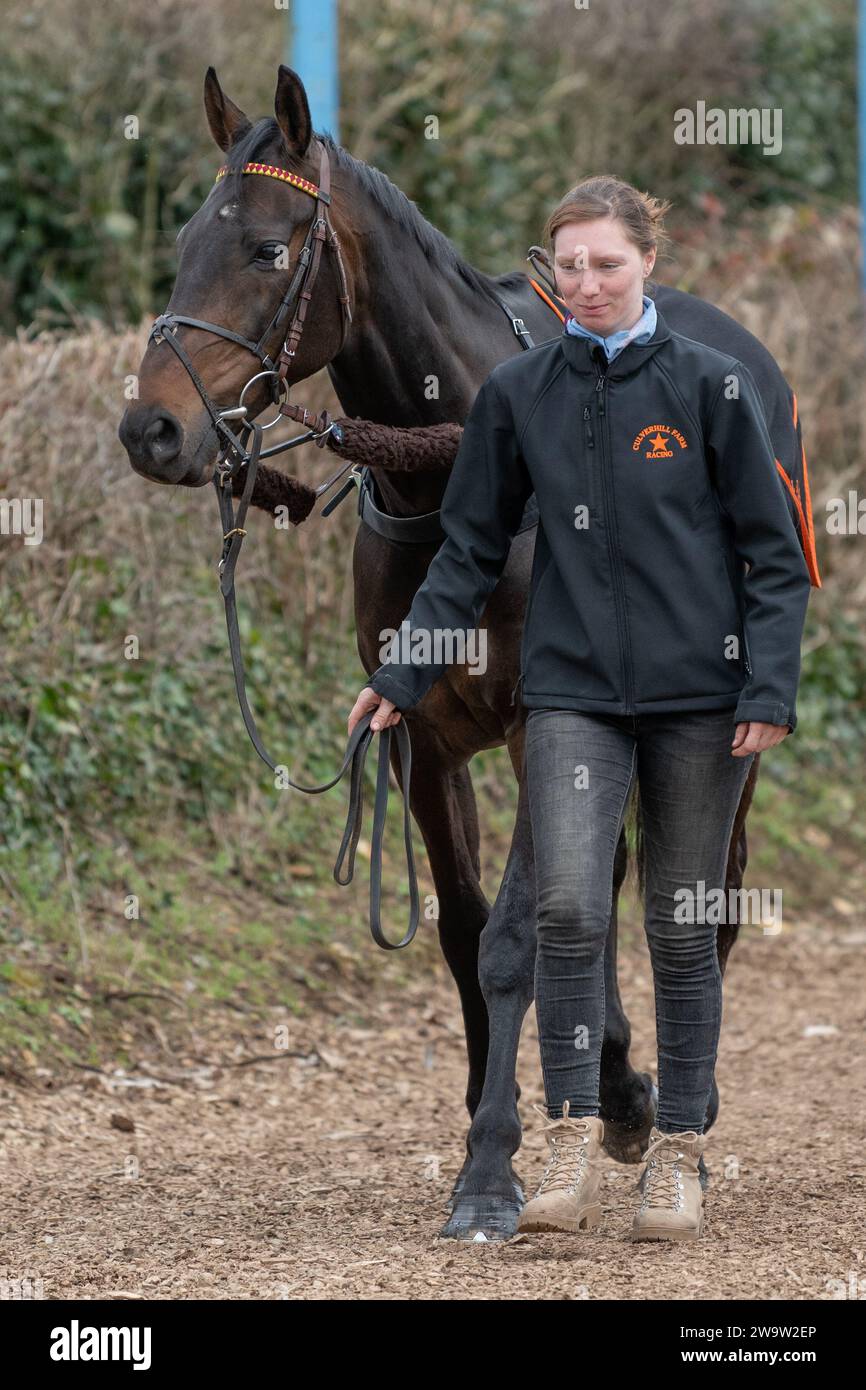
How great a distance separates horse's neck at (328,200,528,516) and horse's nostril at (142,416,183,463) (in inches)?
24.4

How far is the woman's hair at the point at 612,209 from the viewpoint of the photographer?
12.1 ft

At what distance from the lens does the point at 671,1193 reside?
154 inches

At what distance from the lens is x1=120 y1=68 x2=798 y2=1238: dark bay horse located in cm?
399

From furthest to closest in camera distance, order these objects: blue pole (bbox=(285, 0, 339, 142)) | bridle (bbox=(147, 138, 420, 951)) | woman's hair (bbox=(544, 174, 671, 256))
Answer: blue pole (bbox=(285, 0, 339, 142)) < bridle (bbox=(147, 138, 420, 951)) < woman's hair (bbox=(544, 174, 671, 256))

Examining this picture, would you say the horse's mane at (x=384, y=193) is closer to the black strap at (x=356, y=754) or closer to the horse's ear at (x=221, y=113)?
the horse's ear at (x=221, y=113)

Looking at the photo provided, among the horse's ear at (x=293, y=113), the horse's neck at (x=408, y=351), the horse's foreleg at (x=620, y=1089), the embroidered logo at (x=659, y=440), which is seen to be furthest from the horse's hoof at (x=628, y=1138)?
the horse's ear at (x=293, y=113)

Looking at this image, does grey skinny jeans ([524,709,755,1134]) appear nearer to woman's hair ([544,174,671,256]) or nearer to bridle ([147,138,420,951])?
bridle ([147,138,420,951])

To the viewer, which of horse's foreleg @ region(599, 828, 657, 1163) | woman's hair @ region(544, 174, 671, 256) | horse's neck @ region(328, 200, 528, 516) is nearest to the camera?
woman's hair @ region(544, 174, 671, 256)

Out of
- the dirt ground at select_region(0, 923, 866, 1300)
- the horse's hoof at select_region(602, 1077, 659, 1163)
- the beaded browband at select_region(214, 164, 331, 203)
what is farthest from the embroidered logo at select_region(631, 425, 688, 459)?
the horse's hoof at select_region(602, 1077, 659, 1163)

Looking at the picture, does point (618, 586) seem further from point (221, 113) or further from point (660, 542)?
point (221, 113)

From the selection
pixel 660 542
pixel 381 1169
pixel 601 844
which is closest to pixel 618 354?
pixel 660 542

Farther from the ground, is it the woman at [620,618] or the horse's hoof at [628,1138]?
the woman at [620,618]

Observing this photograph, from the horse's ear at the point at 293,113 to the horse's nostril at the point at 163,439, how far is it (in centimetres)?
74

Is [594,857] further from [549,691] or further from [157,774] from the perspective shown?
[157,774]
